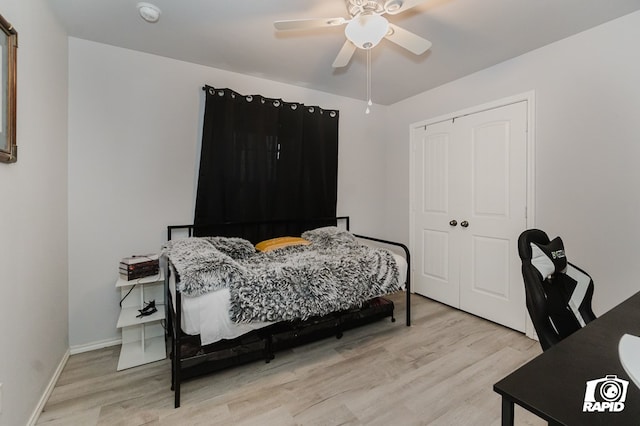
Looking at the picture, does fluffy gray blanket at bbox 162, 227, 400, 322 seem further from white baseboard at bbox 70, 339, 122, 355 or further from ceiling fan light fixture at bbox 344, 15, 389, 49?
ceiling fan light fixture at bbox 344, 15, 389, 49

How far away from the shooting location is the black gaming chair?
40.1 inches

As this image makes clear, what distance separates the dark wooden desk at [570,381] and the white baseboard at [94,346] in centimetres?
280

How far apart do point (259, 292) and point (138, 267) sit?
103cm

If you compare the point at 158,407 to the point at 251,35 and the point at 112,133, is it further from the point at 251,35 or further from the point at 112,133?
the point at 251,35

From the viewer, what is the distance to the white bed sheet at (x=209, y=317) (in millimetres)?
1643

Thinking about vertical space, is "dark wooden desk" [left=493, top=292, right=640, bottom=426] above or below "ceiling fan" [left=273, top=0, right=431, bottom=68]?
below

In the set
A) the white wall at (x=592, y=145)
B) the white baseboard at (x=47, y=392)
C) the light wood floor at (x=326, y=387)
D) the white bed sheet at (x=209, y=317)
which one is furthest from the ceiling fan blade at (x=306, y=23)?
the white baseboard at (x=47, y=392)

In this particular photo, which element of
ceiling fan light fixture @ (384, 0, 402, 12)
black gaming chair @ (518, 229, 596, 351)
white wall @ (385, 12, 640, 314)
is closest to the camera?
black gaming chair @ (518, 229, 596, 351)

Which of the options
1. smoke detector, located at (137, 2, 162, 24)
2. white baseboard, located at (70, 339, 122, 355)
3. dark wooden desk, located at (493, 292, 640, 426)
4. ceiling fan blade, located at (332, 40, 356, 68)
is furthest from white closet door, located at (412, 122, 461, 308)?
white baseboard, located at (70, 339, 122, 355)

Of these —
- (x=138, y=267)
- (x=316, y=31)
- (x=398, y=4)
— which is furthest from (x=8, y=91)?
(x=398, y=4)

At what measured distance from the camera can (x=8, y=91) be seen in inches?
50.9

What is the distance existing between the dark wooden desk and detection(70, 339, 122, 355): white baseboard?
9.20 ft

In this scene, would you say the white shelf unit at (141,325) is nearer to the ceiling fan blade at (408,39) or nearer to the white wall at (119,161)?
the white wall at (119,161)

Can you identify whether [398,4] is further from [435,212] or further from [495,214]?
[435,212]
